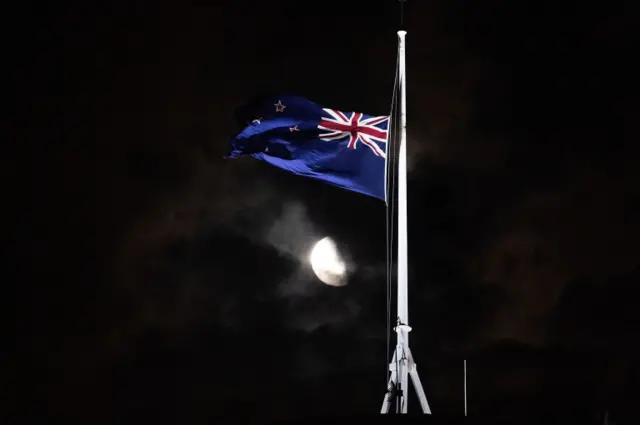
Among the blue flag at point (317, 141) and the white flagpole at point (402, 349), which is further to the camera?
the blue flag at point (317, 141)

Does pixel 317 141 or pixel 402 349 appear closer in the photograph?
pixel 402 349

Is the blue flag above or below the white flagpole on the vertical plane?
above

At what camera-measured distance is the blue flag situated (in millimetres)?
21703

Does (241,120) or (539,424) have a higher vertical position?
(241,120)

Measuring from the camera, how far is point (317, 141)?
73.2 ft

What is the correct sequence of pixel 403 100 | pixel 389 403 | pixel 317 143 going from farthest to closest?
pixel 317 143 → pixel 403 100 → pixel 389 403

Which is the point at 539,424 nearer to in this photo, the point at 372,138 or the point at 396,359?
the point at 396,359

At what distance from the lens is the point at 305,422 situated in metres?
13.1

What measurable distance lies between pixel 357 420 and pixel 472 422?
5.36 ft

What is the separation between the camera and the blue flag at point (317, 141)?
2170 centimetres

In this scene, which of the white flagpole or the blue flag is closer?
the white flagpole

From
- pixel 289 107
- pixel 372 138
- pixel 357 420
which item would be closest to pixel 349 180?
pixel 372 138

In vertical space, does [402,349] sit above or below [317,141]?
below

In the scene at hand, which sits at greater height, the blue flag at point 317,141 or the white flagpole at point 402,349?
the blue flag at point 317,141
